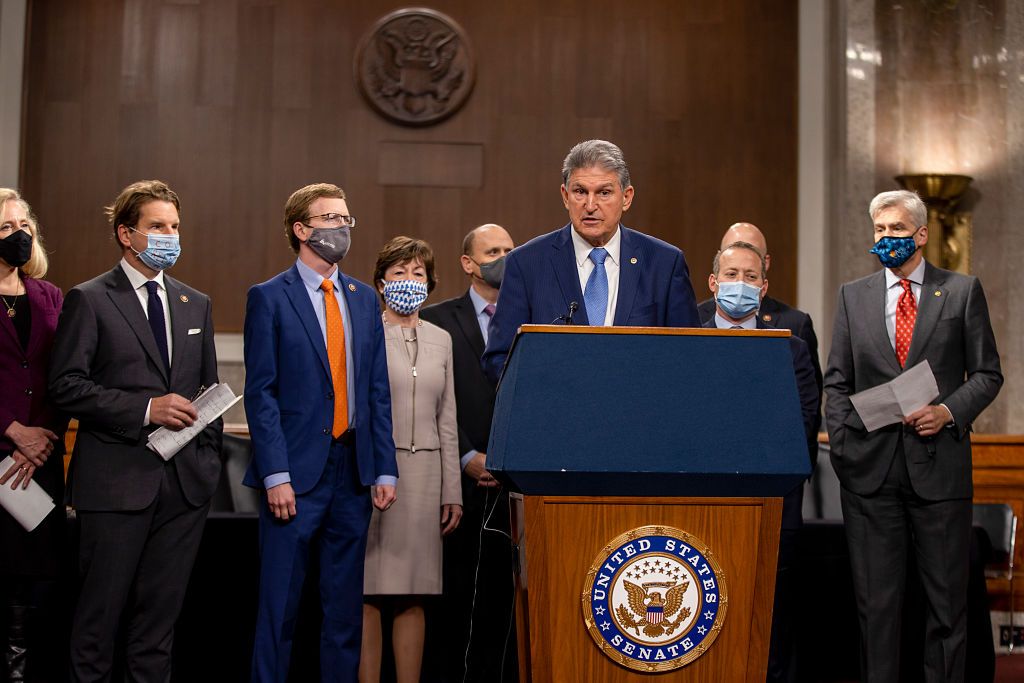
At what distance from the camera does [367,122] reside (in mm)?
7070

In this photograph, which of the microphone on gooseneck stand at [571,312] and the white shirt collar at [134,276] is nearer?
the microphone on gooseneck stand at [571,312]

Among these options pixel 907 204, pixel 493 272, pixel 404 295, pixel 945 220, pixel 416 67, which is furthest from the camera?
pixel 416 67

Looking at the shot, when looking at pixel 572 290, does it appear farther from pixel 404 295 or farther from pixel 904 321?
pixel 904 321

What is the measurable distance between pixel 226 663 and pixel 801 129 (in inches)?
193

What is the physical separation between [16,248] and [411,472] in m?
1.42

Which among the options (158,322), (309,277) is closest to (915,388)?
(309,277)

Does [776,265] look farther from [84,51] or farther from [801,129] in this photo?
[84,51]

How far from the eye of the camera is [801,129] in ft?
23.2

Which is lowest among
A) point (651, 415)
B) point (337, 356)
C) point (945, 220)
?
point (651, 415)

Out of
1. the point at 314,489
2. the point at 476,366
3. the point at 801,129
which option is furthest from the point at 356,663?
the point at 801,129

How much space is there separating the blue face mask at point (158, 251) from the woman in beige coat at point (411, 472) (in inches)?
30.0

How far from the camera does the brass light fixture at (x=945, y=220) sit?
638 centimetres

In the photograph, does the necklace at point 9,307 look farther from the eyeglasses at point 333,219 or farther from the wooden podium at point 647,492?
the wooden podium at point 647,492

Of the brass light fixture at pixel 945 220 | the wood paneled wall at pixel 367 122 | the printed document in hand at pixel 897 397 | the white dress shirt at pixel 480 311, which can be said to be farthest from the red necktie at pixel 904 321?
the wood paneled wall at pixel 367 122
